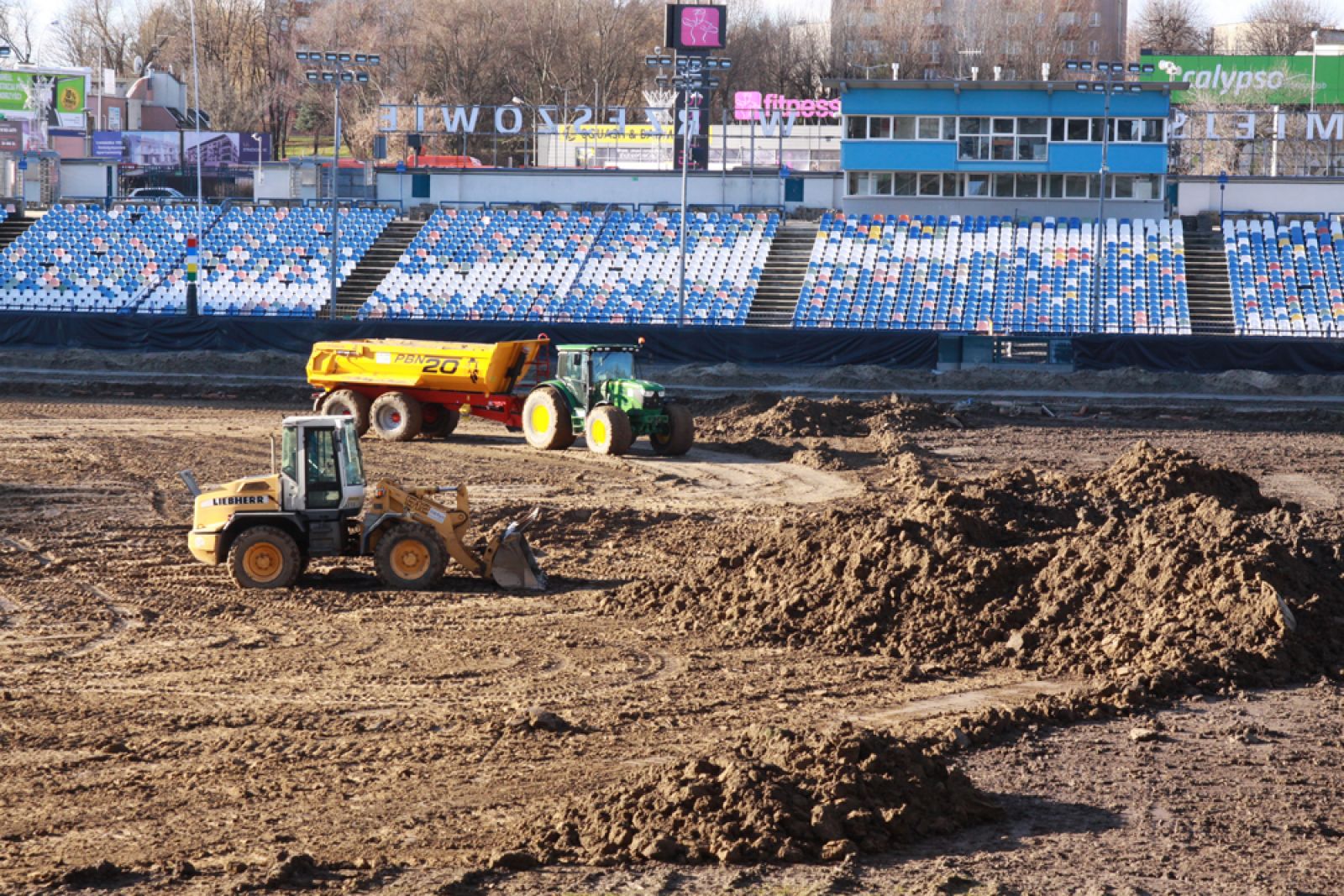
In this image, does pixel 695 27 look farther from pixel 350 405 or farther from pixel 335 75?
pixel 350 405

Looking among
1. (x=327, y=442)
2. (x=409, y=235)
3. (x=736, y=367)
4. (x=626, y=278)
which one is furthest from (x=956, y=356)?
(x=327, y=442)

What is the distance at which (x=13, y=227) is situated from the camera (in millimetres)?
53344

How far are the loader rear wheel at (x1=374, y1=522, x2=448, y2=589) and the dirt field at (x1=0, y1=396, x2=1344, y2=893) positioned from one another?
0.86ft

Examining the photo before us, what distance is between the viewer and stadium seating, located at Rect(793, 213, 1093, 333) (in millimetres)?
44094

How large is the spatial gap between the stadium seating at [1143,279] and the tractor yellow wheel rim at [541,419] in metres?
21.7

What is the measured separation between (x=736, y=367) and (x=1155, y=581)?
24.2 m

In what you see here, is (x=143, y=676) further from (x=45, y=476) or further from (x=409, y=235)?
(x=409, y=235)

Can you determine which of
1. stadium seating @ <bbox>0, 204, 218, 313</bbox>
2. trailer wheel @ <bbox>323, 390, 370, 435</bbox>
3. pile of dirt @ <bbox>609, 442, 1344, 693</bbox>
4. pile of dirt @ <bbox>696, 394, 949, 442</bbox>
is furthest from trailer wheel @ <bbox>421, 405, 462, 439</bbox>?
stadium seating @ <bbox>0, 204, 218, 313</bbox>

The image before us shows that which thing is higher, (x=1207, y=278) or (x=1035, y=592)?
(x=1207, y=278)

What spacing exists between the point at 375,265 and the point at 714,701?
4056 cm

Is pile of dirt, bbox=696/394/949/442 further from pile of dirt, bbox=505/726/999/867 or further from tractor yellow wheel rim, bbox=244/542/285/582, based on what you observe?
pile of dirt, bbox=505/726/999/867

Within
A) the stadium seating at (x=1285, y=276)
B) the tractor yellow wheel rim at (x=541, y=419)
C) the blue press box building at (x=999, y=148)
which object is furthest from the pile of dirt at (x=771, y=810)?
the blue press box building at (x=999, y=148)

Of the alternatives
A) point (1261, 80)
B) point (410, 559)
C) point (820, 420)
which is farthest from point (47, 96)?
point (410, 559)

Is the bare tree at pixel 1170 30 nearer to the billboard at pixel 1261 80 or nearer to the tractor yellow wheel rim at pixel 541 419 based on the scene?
the billboard at pixel 1261 80
